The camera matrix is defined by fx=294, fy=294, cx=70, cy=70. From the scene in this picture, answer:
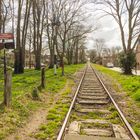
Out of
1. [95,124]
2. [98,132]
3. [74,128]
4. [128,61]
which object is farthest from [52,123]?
[128,61]

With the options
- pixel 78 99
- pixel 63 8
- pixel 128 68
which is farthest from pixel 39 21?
pixel 78 99

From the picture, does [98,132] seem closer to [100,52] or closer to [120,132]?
[120,132]

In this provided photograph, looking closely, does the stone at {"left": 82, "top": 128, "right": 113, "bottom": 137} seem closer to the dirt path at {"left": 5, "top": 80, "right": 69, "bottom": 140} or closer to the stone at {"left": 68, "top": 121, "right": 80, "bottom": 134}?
the stone at {"left": 68, "top": 121, "right": 80, "bottom": 134}

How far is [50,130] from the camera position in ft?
22.6

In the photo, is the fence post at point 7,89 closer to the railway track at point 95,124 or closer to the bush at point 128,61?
the railway track at point 95,124

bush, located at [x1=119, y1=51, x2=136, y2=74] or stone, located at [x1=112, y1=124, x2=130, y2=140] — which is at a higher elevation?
bush, located at [x1=119, y1=51, x2=136, y2=74]

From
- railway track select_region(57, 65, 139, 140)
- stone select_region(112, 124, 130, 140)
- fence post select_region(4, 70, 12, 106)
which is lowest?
stone select_region(112, 124, 130, 140)

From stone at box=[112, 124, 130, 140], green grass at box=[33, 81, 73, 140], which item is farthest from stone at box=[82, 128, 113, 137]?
green grass at box=[33, 81, 73, 140]

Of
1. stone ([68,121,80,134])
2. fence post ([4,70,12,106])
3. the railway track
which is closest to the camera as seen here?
the railway track

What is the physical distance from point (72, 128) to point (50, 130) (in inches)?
21.4

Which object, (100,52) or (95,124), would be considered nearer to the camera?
(95,124)

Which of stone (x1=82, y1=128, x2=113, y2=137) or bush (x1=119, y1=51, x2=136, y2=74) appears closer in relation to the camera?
stone (x1=82, y1=128, x2=113, y2=137)

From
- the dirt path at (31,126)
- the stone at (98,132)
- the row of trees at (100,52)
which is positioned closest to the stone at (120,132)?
the stone at (98,132)

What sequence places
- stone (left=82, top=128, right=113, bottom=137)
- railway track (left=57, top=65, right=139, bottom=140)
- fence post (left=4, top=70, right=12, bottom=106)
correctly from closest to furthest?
railway track (left=57, top=65, right=139, bottom=140)
stone (left=82, top=128, right=113, bottom=137)
fence post (left=4, top=70, right=12, bottom=106)
